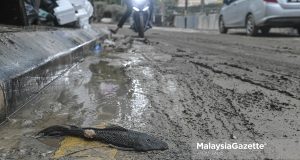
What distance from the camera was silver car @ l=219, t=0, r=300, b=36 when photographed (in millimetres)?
12534

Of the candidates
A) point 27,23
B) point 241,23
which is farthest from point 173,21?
point 27,23

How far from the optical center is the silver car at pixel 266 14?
41.1ft

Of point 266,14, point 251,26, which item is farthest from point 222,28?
point 266,14

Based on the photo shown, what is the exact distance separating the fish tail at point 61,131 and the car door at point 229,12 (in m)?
13.1

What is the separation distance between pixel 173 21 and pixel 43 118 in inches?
1508

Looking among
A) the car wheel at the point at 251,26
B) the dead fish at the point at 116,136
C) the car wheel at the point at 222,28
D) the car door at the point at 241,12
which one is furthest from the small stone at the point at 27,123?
the car wheel at the point at 222,28

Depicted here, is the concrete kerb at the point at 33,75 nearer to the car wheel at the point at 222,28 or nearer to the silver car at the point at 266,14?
the silver car at the point at 266,14

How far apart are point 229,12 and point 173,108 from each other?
12947mm

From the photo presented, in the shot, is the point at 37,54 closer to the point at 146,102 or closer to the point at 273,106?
the point at 146,102

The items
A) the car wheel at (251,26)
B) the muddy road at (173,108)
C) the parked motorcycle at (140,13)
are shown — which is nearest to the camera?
the muddy road at (173,108)

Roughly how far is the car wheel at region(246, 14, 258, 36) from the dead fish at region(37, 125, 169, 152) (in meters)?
11.2

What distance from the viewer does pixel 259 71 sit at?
570 cm

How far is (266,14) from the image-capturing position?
41.8 feet

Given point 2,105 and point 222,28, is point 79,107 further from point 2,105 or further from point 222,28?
point 222,28
